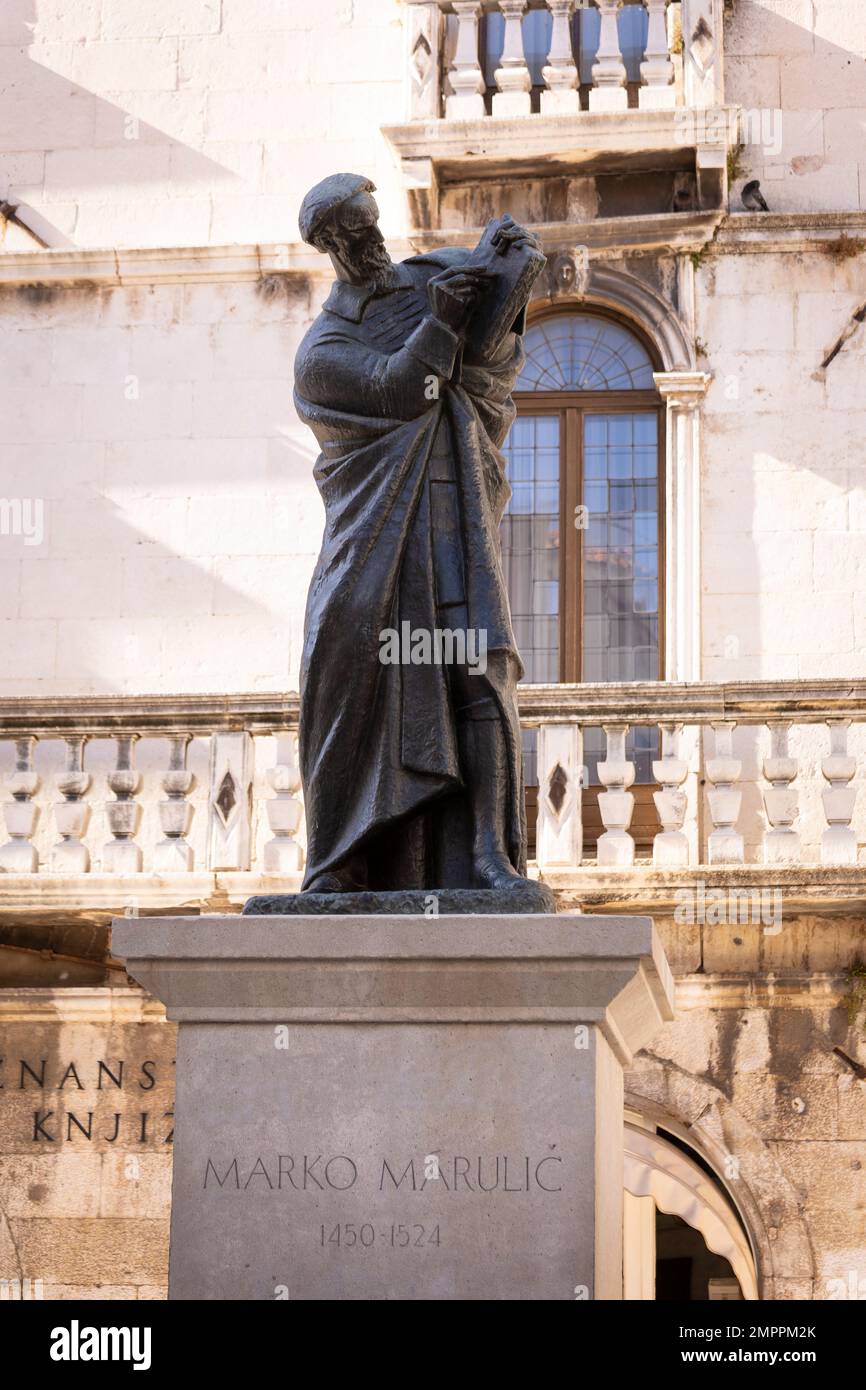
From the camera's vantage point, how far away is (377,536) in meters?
5.93

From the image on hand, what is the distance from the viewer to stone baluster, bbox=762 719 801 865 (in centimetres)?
1129

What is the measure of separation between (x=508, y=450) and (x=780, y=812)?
372cm

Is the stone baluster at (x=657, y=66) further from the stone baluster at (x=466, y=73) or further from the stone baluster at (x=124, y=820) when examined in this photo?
the stone baluster at (x=124, y=820)

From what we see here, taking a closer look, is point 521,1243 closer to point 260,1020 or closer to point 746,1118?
point 260,1020

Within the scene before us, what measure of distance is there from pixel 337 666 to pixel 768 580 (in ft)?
25.5

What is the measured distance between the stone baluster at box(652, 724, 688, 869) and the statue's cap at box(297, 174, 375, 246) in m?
5.74

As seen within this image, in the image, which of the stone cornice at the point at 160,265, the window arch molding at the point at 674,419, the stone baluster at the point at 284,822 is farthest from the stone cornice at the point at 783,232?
the stone baluster at the point at 284,822

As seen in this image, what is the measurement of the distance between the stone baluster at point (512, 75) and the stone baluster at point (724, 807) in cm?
459

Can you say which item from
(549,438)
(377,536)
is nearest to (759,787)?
(549,438)

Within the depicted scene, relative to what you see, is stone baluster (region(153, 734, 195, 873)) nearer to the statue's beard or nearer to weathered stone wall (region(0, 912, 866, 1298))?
weathered stone wall (region(0, 912, 866, 1298))

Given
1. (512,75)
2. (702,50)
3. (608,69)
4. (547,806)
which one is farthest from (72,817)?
(702,50)

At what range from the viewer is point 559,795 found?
458 inches

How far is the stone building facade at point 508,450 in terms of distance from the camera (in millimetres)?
11992

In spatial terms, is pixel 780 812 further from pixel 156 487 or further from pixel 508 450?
pixel 156 487
